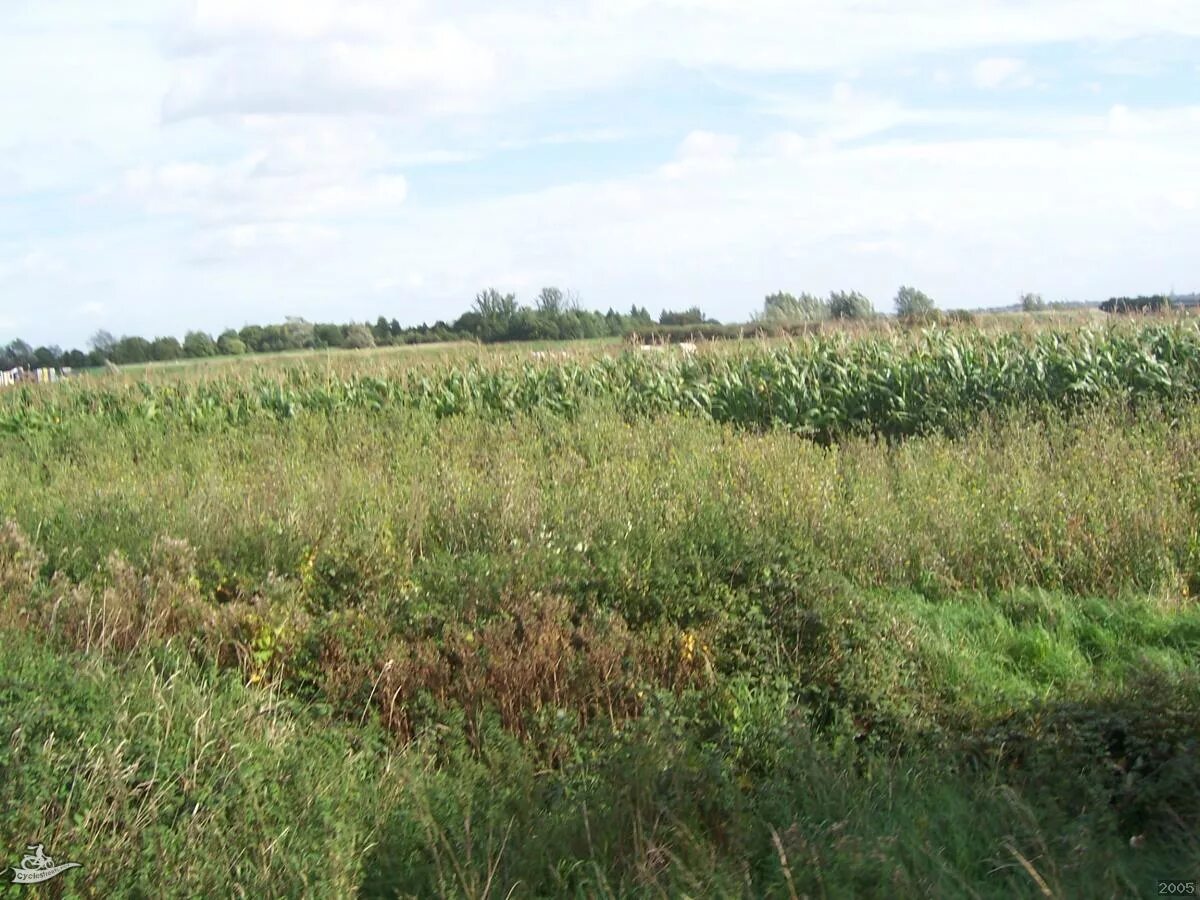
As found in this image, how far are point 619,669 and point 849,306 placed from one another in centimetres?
1989

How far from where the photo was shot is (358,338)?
2502 centimetres

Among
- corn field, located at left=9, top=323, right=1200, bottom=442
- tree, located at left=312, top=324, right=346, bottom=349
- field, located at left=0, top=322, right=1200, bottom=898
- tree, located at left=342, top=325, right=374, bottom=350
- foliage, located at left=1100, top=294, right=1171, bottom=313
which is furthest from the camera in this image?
tree, located at left=312, top=324, right=346, bottom=349

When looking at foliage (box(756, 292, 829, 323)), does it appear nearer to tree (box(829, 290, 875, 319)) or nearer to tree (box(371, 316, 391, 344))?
tree (box(829, 290, 875, 319))

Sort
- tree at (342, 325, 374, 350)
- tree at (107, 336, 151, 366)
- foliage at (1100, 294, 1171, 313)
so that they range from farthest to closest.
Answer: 1. tree at (342, 325, 374, 350)
2. tree at (107, 336, 151, 366)
3. foliage at (1100, 294, 1171, 313)

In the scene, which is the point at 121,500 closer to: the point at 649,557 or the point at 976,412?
the point at 649,557

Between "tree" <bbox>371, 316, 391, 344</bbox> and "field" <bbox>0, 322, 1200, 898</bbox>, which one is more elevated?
"tree" <bbox>371, 316, 391, 344</bbox>

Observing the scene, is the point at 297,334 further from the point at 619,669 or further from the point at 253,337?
the point at 619,669

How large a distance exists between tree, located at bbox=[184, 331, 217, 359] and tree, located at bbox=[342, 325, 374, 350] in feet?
9.63

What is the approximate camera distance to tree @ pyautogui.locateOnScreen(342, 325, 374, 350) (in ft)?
80.8

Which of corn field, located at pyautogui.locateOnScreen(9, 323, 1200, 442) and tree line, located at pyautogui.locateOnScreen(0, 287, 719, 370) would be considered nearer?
corn field, located at pyautogui.locateOnScreen(9, 323, 1200, 442)

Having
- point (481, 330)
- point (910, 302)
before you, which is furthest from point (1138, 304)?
point (481, 330)

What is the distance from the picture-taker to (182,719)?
473cm

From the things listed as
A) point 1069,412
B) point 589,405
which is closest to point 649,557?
point 589,405

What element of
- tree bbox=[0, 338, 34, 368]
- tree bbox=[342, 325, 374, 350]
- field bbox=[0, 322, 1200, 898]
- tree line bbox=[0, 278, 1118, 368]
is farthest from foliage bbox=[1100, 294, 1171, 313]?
tree bbox=[0, 338, 34, 368]
